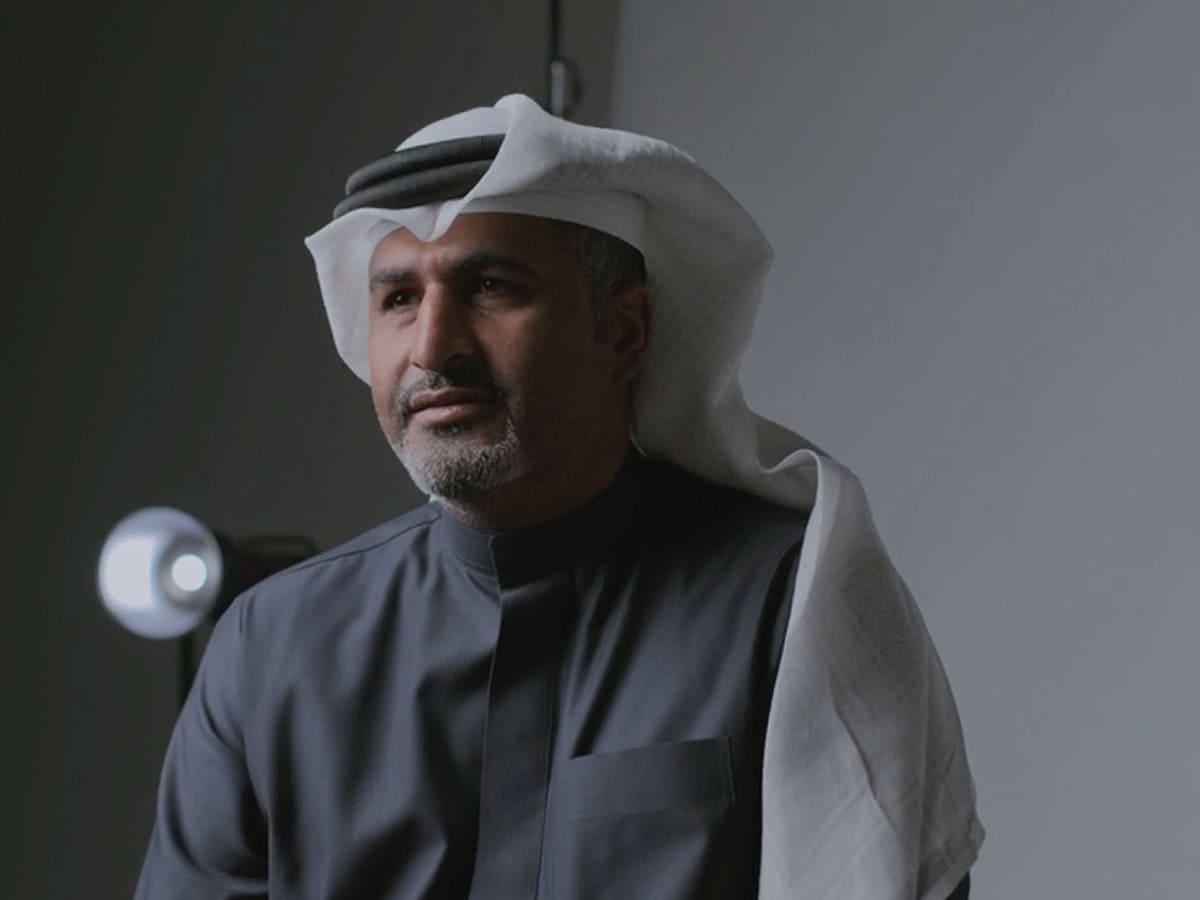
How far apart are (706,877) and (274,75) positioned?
1.64 metres

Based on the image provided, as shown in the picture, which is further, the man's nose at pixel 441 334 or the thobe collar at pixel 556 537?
the thobe collar at pixel 556 537

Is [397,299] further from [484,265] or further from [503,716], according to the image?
[503,716]

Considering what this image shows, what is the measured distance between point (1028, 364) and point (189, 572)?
1239 millimetres

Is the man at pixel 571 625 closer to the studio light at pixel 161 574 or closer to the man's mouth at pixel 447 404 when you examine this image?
the man's mouth at pixel 447 404

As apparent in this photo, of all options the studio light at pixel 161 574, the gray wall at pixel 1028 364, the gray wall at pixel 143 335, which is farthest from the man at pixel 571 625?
the gray wall at pixel 1028 364

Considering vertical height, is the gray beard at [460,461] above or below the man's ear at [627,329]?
below

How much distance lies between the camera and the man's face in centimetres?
148

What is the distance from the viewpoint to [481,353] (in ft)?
4.90

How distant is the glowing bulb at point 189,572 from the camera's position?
2.01 meters

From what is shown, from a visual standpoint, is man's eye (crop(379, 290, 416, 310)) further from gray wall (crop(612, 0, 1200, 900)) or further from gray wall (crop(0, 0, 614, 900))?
gray wall (crop(612, 0, 1200, 900))

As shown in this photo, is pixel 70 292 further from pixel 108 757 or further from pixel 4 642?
pixel 108 757

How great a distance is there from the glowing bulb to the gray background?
1.35 ft

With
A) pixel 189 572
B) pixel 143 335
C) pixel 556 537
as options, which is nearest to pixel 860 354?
pixel 143 335

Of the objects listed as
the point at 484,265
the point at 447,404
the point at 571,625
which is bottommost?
the point at 571,625
